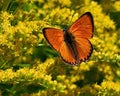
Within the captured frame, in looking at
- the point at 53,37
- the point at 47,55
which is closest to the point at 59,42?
the point at 53,37

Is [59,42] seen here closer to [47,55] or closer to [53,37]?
[53,37]

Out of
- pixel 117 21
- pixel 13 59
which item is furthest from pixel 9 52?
pixel 117 21

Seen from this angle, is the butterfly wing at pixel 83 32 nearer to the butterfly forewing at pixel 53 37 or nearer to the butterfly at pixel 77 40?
the butterfly at pixel 77 40

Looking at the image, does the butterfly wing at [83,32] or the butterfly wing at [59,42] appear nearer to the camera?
the butterfly wing at [59,42]

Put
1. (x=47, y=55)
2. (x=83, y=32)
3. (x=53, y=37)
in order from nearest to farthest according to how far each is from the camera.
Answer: (x=53, y=37)
(x=83, y=32)
(x=47, y=55)

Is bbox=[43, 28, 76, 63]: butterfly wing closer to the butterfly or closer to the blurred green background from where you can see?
the butterfly

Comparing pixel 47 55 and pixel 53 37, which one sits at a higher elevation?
pixel 53 37

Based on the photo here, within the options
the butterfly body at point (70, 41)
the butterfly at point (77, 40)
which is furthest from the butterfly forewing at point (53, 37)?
the butterfly body at point (70, 41)
